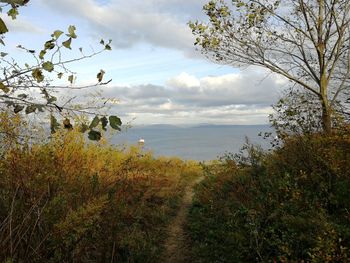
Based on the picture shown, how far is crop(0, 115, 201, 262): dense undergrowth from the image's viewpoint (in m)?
4.45

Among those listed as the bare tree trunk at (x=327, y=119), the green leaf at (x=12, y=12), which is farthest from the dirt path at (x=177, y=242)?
the green leaf at (x=12, y=12)

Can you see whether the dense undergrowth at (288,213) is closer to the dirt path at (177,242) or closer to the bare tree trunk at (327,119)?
the dirt path at (177,242)

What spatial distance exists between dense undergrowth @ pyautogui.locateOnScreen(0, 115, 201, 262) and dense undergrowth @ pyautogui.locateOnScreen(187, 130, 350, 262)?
1442mm

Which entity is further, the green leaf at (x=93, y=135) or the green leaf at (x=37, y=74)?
the green leaf at (x=37, y=74)

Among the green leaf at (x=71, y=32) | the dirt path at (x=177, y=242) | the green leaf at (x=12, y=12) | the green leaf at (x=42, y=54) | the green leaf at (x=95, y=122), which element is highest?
the green leaf at (x=12, y=12)

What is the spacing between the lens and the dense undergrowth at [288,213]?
594cm

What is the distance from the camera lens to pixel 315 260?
502 cm

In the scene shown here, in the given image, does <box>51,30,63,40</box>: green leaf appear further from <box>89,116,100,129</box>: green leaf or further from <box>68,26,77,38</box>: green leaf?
<box>89,116,100,129</box>: green leaf

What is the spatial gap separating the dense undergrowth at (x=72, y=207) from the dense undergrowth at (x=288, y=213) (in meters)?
1.44

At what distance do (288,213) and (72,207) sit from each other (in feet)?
13.4

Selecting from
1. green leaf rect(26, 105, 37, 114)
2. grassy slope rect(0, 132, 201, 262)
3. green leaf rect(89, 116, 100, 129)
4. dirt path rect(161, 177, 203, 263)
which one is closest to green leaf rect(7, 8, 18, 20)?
green leaf rect(26, 105, 37, 114)

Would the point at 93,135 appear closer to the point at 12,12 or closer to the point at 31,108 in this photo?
the point at 31,108

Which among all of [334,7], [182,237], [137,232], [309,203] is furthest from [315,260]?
[334,7]

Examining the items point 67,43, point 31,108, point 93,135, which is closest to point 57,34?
point 67,43
